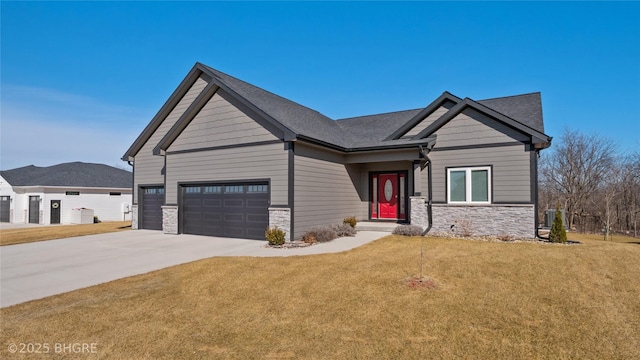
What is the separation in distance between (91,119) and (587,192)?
3997 centimetres

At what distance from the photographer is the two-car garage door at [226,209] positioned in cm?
1288

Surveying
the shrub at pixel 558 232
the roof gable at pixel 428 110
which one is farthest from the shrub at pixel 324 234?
the shrub at pixel 558 232

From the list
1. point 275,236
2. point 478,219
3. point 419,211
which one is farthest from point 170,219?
point 478,219

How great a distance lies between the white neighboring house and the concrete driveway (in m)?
14.9

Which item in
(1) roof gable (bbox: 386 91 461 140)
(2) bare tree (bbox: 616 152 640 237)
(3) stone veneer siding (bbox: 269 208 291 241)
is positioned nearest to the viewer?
(3) stone veneer siding (bbox: 269 208 291 241)

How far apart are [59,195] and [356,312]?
29.5 meters

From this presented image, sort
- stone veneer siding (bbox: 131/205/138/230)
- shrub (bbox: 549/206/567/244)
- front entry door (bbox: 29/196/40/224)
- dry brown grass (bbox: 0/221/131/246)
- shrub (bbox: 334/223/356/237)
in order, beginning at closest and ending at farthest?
1. shrub (bbox: 549/206/567/244)
2. shrub (bbox: 334/223/356/237)
3. dry brown grass (bbox: 0/221/131/246)
4. stone veneer siding (bbox: 131/205/138/230)
5. front entry door (bbox: 29/196/40/224)

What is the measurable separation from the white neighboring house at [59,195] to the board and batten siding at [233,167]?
50.9ft

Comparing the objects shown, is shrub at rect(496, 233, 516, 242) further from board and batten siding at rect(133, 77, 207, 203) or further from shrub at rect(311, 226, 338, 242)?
board and batten siding at rect(133, 77, 207, 203)

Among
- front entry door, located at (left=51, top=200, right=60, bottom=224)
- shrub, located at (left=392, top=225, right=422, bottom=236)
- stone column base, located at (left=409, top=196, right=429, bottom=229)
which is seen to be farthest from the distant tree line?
front entry door, located at (left=51, top=200, right=60, bottom=224)

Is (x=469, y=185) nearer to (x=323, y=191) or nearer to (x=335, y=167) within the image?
(x=335, y=167)

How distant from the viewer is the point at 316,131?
46.7 ft

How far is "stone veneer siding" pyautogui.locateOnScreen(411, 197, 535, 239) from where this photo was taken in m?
12.0

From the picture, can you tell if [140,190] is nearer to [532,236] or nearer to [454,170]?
[454,170]
